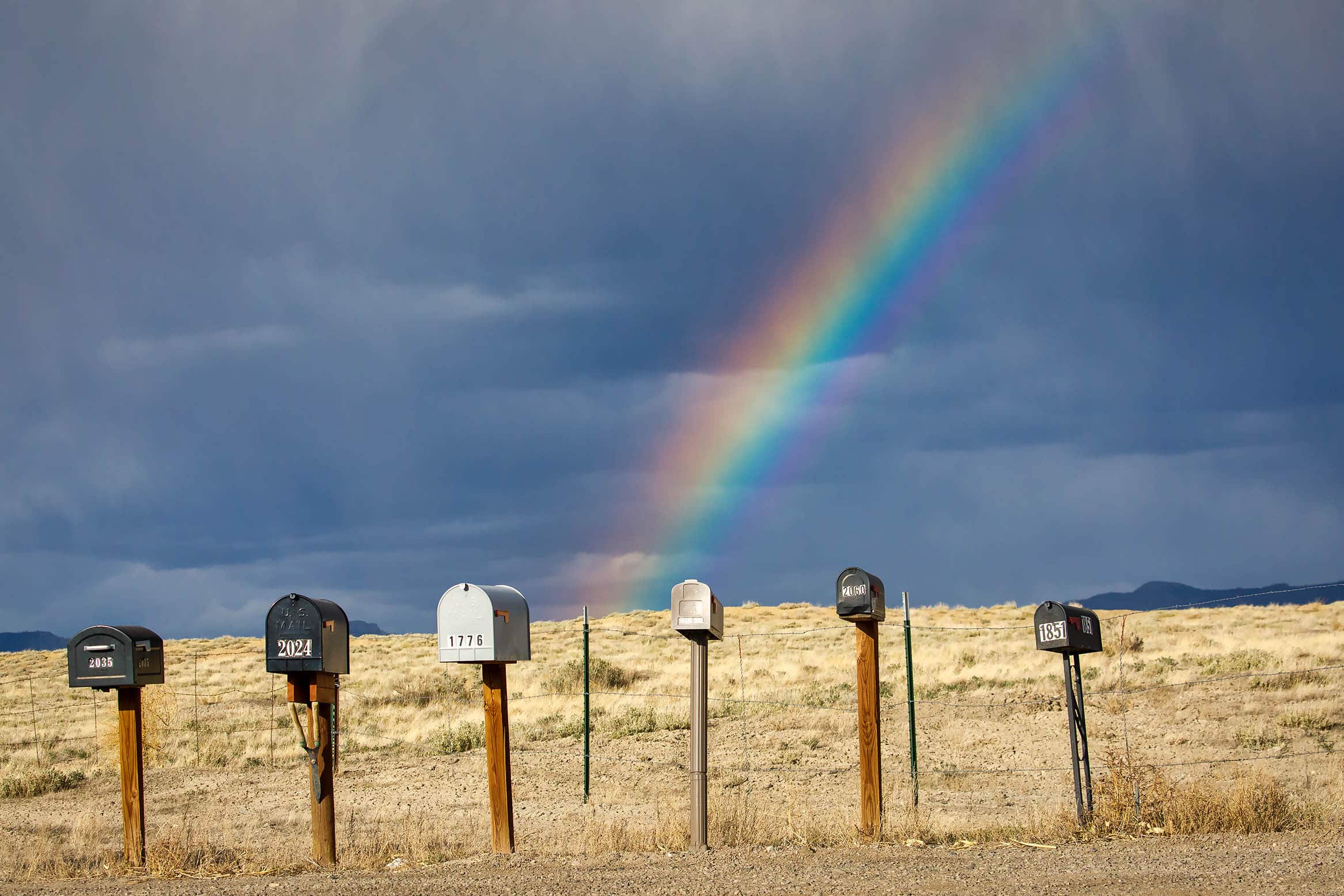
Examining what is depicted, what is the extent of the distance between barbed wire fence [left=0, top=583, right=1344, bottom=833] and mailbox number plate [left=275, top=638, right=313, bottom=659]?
3.64 meters

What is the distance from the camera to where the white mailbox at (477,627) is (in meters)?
8.39

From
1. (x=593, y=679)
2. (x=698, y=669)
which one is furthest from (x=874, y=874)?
(x=593, y=679)

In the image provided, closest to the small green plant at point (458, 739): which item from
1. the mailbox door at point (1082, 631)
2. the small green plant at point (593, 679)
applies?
the small green plant at point (593, 679)

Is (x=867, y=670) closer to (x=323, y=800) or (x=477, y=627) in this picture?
(x=477, y=627)

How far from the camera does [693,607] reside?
8.49 metres

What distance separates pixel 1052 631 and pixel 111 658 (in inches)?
281

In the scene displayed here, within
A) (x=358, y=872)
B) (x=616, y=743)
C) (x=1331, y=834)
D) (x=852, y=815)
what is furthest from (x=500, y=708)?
(x=616, y=743)

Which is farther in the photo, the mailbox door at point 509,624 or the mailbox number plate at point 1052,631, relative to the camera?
the mailbox number plate at point 1052,631

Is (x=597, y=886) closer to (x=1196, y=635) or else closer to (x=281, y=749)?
(x=281, y=749)

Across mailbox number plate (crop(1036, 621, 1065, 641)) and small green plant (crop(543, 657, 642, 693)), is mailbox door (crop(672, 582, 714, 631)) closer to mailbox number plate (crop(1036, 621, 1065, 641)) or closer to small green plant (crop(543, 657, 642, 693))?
mailbox number plate (crop(1036, 621, 1065, 641))

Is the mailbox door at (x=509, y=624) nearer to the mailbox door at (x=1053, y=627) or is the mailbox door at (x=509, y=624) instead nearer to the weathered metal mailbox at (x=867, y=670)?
the weathered metal mailbox at (x=867, y=670)

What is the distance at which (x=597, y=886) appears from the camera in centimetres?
705

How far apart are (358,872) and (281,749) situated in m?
10.6

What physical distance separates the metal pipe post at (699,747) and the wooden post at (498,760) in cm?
134
